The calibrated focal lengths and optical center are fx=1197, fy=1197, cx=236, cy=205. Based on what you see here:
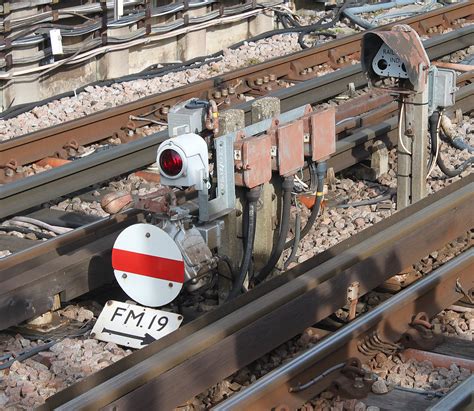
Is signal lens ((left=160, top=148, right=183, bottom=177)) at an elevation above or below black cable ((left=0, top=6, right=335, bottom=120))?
above

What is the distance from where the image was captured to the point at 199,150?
19.7 feet

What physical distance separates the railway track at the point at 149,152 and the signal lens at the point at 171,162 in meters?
2.15

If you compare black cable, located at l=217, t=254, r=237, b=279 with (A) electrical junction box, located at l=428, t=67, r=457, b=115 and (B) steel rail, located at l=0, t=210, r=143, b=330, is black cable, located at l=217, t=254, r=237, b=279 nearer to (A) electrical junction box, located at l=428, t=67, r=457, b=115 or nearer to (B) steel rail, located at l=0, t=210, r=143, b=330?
(B) steel rail, located at l=0, t=210, r=143, b=330

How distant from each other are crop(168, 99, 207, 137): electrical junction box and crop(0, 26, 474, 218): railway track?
2.04m

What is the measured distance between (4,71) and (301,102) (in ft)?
10.5

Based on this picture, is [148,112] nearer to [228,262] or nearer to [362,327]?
[228,262]

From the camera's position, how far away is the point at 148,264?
239 inches

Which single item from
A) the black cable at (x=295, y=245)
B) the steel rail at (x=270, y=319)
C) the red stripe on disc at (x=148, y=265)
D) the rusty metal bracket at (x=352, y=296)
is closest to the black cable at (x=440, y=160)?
the steel rail at (x=270, y=319)

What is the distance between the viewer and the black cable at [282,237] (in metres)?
6.55

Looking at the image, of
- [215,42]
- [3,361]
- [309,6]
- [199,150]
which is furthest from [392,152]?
[309,6]

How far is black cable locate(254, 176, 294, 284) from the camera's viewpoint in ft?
21.5

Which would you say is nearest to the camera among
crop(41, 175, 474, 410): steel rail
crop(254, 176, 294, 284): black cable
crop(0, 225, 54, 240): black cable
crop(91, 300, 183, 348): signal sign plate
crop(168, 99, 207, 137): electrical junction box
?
crop(41, 175, 474, 410): steel rail

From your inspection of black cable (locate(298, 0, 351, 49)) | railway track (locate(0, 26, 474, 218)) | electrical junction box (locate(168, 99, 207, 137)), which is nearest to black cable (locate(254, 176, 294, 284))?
electrical junction box (locate(168, 99, 207, 137))

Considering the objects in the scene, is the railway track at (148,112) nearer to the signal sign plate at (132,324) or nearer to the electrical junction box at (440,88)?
the signal sign plate at (132,324)
